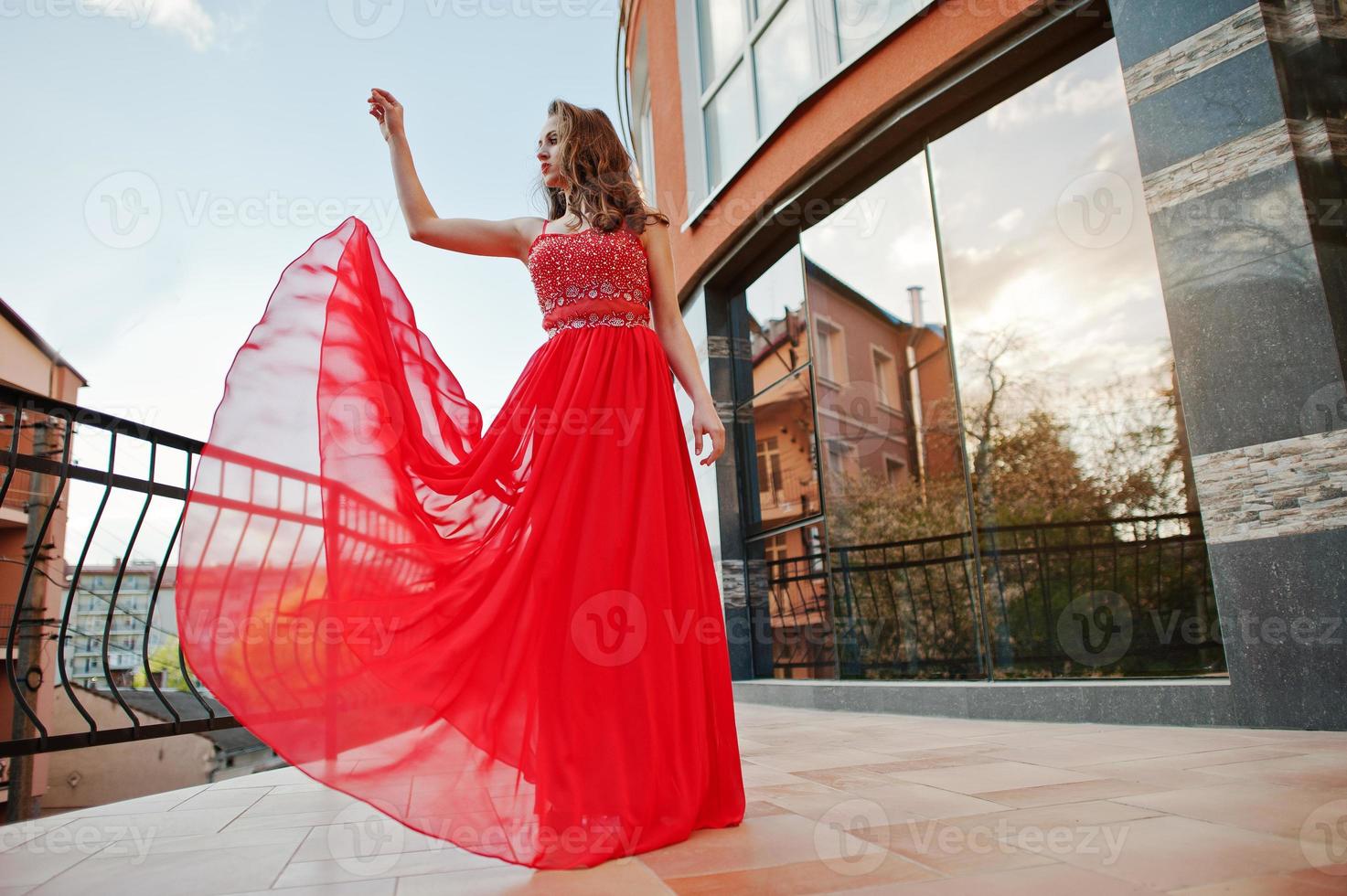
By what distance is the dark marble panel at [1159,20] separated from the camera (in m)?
3.46

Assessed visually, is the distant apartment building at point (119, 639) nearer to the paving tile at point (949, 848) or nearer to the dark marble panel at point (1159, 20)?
the paving tile at point (949, 848)

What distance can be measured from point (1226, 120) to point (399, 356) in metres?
3.44

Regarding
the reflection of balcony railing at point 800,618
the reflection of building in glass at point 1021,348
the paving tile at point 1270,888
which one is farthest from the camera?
the reflection of balcony railing at point 800,618

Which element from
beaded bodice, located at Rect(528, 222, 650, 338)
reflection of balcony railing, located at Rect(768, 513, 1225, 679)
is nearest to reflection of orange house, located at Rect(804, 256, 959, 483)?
reflection of balcony railing, located at Rect(768, 513, 1225, 679)

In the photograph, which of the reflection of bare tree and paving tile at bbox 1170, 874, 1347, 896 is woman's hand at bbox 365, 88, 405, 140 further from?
the reflection of bare tree

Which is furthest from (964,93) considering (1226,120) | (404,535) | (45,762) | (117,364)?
(117,364)

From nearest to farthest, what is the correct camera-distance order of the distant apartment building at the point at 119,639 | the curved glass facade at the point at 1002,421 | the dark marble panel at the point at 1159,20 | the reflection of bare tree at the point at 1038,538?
the dark marble panel at the point at 1159,20
the reflection of bare tree at the point at 1038,538
the curved glass facade at the point at 1002,421
the distant apartment building at the point at 119,639

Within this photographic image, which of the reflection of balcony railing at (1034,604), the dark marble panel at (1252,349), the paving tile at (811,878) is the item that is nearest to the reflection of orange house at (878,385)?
the reflection of balcony railing at (1034,604)

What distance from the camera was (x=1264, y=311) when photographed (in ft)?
10.6

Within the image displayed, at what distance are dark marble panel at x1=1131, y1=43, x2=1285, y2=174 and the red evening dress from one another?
2.75 meters

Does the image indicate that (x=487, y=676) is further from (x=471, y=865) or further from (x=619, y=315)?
(x=619, y=315)

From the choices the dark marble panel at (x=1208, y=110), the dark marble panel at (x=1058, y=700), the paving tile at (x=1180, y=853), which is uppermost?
the dark marble panel at (x=1208, y=110)

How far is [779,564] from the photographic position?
6.82m

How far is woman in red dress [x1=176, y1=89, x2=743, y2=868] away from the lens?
68.7 inches
